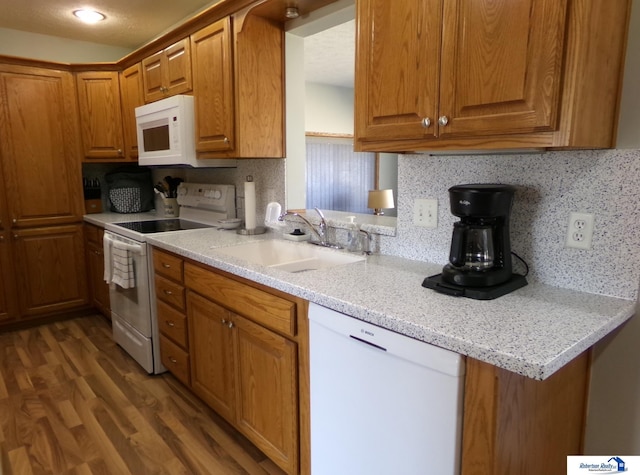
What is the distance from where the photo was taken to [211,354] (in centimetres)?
205

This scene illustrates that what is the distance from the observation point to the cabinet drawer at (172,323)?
2.28 m

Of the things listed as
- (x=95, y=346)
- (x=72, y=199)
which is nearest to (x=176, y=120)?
(x=72, y=199)

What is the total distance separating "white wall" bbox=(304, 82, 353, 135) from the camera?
17.6 feet

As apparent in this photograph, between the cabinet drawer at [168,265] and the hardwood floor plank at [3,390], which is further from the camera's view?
the hardwood floor plank at [3,390]

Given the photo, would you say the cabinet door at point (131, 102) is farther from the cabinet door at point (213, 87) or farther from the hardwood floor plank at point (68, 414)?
the hardwood floor plank at point (68, 414)

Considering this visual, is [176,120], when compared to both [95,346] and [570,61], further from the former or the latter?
[570,61]

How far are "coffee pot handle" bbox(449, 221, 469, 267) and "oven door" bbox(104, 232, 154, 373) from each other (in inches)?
72.2

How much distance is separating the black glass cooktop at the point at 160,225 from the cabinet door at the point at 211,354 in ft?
2.57

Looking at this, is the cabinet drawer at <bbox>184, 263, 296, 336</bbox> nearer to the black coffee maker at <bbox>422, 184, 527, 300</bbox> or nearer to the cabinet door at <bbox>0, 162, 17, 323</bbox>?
the black coffee maker at <bbox>422, 184, 527, 300</bbox>

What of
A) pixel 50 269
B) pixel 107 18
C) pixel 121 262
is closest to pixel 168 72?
pixel 107 18

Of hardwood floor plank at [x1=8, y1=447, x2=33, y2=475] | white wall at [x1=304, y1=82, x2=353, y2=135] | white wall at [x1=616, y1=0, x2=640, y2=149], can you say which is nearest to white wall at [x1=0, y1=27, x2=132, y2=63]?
white wall at [x1=304, y1=82, x2=353, y2=135]

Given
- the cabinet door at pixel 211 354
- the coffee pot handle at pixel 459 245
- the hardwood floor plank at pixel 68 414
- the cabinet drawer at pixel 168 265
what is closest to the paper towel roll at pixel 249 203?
the cabinet drawer at pixel 168 265

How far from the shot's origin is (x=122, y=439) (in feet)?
6.67

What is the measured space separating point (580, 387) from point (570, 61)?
0.97 metres
